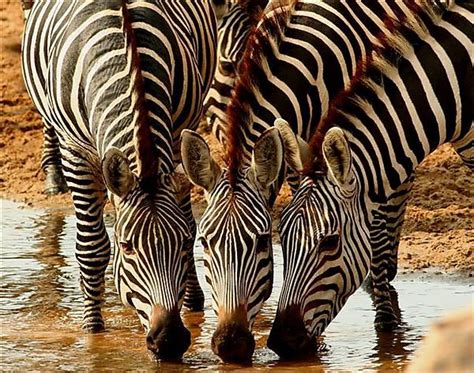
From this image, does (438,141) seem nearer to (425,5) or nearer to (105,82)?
(425,5)

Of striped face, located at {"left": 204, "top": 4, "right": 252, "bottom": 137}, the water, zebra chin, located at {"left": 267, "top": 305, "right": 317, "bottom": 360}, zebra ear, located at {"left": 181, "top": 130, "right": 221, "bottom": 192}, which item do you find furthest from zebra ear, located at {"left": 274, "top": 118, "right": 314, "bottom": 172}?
striped face, located at {"left": 204, "top": 4, "right": 252, "bottom": 137}

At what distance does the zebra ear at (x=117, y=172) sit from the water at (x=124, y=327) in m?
1.02

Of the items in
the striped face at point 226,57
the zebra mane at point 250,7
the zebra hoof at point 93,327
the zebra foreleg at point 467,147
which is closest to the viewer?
the zebra foreleg at point 467,147

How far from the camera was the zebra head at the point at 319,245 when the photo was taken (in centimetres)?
624

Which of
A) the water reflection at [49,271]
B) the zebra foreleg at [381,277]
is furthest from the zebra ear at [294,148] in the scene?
the water reflection at [49,271]

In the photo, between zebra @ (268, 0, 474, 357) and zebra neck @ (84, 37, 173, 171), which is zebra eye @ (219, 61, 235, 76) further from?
zebra @ (268, 0, 474, 357)

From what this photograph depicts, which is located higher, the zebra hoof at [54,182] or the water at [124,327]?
the zebra hoof at [54,182]

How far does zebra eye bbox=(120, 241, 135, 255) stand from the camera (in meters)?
6.30

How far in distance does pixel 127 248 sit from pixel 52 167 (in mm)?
6498

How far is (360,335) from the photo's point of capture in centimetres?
743

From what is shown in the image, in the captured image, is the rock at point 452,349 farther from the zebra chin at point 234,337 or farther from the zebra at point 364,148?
the zebra at point 364,148

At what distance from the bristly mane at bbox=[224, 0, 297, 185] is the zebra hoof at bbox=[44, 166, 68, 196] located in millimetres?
5311

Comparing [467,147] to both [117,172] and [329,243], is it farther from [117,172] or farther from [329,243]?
[117,172]

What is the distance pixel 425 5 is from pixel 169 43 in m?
1.68
